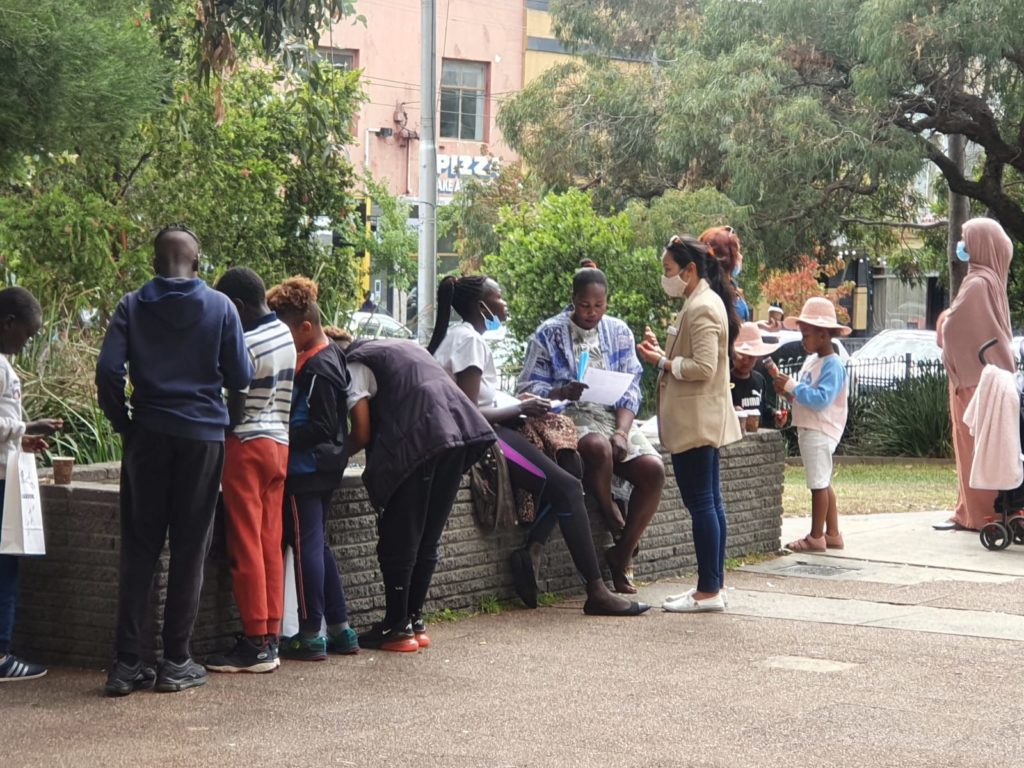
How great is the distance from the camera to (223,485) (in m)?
7.08

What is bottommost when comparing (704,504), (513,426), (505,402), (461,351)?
(704,504)

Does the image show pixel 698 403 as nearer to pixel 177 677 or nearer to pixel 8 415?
pixel 177 677

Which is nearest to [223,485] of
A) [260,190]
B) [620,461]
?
[620,461]

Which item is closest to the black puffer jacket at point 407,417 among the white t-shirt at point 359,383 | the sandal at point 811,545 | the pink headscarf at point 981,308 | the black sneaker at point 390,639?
the white t-shirt at point 359,383

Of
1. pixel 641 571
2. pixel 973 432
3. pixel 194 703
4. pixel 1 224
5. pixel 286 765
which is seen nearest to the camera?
pixel 286 765

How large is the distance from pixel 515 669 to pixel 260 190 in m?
7.89

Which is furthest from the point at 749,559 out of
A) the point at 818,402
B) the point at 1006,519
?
the point at 1006,519

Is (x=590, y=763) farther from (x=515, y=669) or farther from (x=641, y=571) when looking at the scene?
(x=641, y=571)

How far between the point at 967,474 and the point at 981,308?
1209mm

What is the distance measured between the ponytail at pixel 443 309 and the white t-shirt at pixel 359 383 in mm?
760

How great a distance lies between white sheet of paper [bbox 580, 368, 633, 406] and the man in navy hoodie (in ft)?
8.77

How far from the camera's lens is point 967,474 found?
39.1 feet

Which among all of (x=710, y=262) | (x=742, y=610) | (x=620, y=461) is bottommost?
(x=742, y=610)

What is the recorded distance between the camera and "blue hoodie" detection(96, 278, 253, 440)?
6.63 metres
